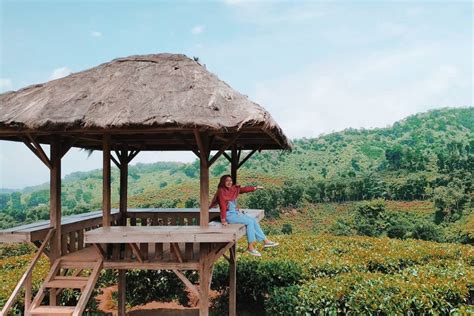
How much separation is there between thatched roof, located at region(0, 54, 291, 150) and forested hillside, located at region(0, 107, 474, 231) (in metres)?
23.4

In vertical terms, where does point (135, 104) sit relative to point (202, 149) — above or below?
above

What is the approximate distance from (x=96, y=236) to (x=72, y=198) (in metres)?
50.7

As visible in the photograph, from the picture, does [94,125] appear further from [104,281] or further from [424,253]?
[424,253]

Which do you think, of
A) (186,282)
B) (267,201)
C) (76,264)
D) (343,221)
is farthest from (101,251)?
(267,201)

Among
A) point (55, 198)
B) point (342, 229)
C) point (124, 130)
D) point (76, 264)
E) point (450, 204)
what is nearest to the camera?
point (124, 130)

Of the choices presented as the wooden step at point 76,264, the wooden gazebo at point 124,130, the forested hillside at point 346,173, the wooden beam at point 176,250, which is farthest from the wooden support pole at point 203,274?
the forested hillside at point 346,173

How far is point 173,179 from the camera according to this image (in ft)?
178

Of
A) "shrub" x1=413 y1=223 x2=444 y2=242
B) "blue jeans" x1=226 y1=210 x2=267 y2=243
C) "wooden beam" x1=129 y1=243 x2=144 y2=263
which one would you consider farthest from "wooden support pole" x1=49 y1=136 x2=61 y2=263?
"shrub" x1=413 y1=223 x2=444 y2=242

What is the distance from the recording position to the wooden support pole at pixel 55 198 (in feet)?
23.1

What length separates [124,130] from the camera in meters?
6.13

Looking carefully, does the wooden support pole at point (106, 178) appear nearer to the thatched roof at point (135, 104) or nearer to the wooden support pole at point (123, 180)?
the thatched roof at point (135, 104)

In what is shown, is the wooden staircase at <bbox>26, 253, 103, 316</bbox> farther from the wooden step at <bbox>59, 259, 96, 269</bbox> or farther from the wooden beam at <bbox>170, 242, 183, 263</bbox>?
the wooden beam at <bbox>170, 242, 183, 263</bbox>

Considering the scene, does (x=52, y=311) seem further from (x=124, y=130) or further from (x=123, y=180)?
(x=123, y=180)

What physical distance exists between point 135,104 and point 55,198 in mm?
2052
